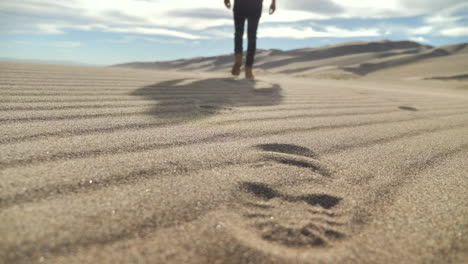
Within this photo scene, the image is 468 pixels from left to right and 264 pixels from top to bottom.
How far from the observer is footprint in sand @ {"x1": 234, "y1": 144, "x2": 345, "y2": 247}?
0.63m

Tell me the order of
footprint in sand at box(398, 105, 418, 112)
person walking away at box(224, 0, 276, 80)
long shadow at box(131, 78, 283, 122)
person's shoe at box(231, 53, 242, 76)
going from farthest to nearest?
person's shoe at box(231, 53, 242, 76)
person walking away at box(224, 0, 276, 80)
footprint in sand at box(398, 105, 418, 112)
long shadow at box(131, 78, 283, 122)

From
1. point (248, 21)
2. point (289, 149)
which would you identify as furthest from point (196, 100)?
point (248, 21)

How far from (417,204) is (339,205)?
21 cm

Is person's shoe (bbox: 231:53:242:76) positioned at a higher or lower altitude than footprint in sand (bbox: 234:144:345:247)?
higher

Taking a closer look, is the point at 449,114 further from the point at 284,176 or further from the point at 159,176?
the point at 159,176

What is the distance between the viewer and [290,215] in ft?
2.31

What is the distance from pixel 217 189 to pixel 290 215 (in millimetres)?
192

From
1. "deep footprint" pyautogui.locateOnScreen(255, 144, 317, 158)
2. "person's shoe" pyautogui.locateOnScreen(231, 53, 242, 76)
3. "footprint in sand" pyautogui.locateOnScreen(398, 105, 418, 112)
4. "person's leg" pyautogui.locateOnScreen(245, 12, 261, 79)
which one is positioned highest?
"person's leg" pyautogui.locateOnScreen(245, 12, 261, 79)

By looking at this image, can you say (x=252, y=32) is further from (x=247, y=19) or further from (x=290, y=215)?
(x=290, y=215)

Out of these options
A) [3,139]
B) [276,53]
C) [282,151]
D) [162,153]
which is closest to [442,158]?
[282,151]

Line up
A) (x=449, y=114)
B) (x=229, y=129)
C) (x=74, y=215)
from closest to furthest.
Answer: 1. (x=74, y=215)
2. (x=229, y=129)
3. (x=449, y=114)

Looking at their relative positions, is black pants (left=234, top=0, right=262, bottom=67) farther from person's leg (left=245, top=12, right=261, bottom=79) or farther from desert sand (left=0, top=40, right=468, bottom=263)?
desert sand (left=0, top=40, right=468, bottom=263)

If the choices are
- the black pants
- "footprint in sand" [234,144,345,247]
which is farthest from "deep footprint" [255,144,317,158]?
the black pants

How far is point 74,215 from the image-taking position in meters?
0.62
